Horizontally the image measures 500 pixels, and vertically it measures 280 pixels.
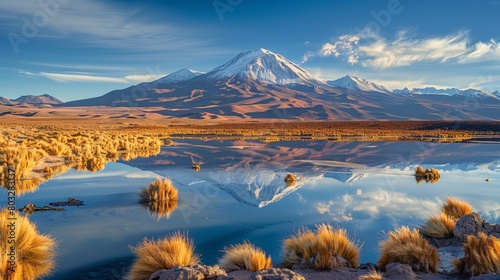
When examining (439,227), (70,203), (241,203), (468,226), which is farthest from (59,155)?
(468,226)

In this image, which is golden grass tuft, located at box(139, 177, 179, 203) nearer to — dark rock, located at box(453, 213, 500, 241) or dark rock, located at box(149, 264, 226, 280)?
dark rock, located at box(149, 264, 226, 280)

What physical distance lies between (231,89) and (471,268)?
636 feet

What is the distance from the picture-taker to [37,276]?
5406 mm

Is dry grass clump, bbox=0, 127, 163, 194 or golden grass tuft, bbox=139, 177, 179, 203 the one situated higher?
dry grass clump, bbox=0, 127, 163, 194

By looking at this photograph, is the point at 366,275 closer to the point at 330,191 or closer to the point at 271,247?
the point at 271,247

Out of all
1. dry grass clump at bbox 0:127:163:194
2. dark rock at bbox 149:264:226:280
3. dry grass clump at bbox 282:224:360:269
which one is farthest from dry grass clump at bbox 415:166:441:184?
dry grass clump at bbox 0:127:163:194

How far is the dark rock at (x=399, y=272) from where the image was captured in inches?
206

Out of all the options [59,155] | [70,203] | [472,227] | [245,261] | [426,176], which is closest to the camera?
[245,261]

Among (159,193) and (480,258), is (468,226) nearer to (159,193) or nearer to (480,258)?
(480,258)

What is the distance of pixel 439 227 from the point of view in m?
7.46

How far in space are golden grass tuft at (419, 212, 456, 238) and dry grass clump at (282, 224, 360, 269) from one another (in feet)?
6.96

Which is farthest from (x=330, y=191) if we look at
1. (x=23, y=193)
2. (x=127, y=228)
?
(x=23, y=193)

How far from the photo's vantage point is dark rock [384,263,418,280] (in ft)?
17.1

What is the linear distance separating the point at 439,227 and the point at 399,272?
258 cm
